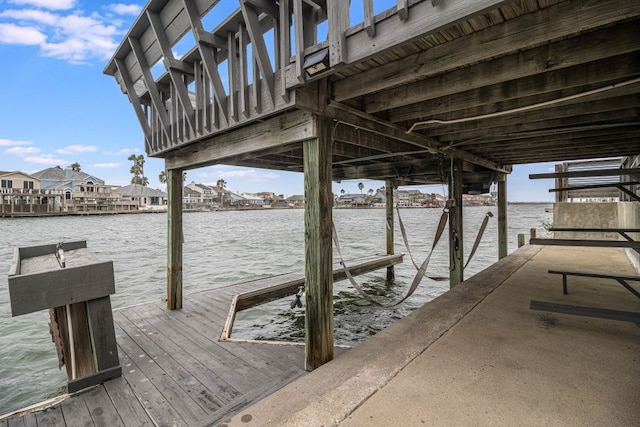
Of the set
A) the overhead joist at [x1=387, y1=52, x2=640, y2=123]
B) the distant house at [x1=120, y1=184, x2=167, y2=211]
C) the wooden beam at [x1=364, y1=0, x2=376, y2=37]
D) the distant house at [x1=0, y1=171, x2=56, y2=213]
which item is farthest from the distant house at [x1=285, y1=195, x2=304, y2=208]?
the wooden beam at [x1=364, y1=0, x2=376, y2=37]

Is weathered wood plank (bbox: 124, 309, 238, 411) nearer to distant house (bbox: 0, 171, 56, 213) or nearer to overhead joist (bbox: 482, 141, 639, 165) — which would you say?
overhead joist (bbox: 482, 141, 639, 165)

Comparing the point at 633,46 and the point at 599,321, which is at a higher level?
the point at 633,46

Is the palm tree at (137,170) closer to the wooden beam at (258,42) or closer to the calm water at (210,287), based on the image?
the calm water at (210,287)

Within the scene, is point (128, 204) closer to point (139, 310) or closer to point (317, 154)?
point (139, 310)

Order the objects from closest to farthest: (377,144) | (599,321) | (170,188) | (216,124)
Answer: (599,321)
(216,124)
(377,144)
(170,188)

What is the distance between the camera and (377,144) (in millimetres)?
4160

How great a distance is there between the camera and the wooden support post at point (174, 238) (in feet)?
16.3

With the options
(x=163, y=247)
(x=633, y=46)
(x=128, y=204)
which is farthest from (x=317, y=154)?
(x=128, y=204)

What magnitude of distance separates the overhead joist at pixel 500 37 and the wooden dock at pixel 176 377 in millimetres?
2895

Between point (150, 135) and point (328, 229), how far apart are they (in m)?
4.17

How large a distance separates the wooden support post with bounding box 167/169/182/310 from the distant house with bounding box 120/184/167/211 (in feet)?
218

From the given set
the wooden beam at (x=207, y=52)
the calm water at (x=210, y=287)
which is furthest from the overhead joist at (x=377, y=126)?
the calm water at (x=210, y=287)

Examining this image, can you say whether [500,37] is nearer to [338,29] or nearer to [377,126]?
[338,29]

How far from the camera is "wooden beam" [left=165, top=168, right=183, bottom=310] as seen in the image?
16.3ft
